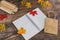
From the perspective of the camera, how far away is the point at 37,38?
0.83 meters

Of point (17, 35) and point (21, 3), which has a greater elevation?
point (21, 3)

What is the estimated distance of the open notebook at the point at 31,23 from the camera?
2.79 ft

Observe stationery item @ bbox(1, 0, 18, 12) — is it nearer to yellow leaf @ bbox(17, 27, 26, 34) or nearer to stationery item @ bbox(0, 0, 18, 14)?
stationery item @ bbox(0, 0, 18, 14)

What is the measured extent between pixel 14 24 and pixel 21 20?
0.17 ft

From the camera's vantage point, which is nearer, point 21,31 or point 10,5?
point 21,31

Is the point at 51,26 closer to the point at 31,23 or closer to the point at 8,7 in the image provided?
the point at 31,23

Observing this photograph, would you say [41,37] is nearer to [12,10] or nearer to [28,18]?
[28,18]

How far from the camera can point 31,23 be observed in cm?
89

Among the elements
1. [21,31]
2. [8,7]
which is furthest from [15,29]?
[8,7]

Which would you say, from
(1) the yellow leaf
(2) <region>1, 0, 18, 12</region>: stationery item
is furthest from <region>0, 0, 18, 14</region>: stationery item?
(1) the yellow leaf

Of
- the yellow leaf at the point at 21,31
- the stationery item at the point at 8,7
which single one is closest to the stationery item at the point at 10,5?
the stationery item at the point at 8,7

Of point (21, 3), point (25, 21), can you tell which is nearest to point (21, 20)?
point (25, 21)

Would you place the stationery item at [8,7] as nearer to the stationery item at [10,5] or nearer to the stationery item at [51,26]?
the stationery item at [10,5]

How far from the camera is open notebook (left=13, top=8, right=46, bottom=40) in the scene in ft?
2.79
